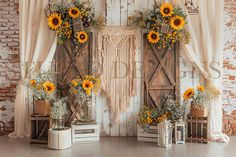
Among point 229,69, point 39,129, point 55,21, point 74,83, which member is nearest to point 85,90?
point 74,83

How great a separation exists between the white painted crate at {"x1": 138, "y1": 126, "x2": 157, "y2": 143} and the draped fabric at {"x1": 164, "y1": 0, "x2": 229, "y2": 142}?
1.00 m

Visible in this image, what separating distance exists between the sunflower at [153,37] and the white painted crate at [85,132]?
1.76 m

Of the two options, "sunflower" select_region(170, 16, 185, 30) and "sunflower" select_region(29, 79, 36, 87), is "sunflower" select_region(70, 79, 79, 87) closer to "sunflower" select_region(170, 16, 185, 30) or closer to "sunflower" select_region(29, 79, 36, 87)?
"sunflower" select_region(29, 79, 36, 87)

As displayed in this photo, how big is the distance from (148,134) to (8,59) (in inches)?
117

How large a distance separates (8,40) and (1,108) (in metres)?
1.31

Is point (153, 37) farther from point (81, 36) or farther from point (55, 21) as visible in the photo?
point (55, 21)

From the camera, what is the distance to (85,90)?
188 inches

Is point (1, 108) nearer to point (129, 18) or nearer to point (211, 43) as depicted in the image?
point (129, 18)

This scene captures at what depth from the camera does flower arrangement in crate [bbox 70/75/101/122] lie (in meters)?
4.70

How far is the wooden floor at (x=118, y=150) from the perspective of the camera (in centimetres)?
402

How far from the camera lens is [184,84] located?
5.04 m

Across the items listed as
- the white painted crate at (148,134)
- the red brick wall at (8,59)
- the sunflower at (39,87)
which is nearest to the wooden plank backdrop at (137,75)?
the white painted crate at (148,134)

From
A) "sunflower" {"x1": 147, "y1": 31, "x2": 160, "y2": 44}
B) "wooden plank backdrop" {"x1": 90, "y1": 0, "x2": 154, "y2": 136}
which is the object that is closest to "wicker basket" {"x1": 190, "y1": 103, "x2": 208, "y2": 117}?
"wooden plank backdrop" {"x1": 90, "y1": 0, "x2": 154, "y2": 136}

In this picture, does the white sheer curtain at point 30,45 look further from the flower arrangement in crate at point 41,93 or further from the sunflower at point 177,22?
the sunflower at point 177,22
